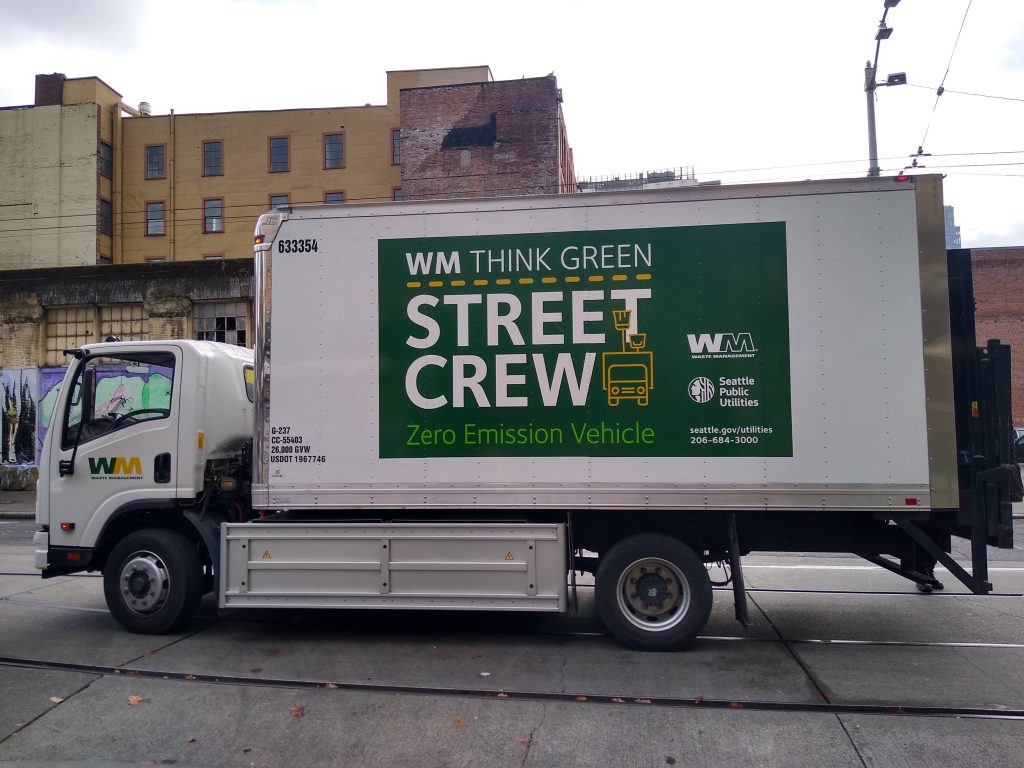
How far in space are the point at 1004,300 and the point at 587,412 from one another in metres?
38.3

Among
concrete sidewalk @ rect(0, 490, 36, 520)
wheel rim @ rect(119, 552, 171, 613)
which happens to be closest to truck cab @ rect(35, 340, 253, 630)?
wheel rim @ rect(119, 552, 171, 613)

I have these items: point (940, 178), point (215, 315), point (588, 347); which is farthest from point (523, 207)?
point (215, 315)

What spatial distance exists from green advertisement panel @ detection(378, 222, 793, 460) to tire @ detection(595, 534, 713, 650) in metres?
0.81

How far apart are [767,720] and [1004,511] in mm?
2828

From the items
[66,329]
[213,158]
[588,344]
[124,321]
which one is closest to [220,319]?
[124,321]

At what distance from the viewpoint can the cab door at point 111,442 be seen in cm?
684

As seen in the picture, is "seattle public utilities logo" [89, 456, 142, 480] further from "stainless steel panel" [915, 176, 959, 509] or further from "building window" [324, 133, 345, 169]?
"building window" [324, 133, 345, 169]

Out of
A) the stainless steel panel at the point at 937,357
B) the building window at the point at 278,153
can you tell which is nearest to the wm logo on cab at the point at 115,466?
the stainless steel panel at the point at 937,357

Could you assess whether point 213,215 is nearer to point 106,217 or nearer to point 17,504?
point 106,217

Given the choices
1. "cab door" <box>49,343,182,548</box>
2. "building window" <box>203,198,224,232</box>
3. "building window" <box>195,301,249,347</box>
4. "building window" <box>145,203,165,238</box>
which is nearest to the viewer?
"cab door" <box>49,343,182,548</box>

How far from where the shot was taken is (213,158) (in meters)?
49.2

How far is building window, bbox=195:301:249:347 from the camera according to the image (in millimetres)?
20641

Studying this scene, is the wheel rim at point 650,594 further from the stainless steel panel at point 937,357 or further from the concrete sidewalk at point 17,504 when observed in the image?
the concrete sidewalk at point 17,504

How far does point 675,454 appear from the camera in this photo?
6.20 metres
